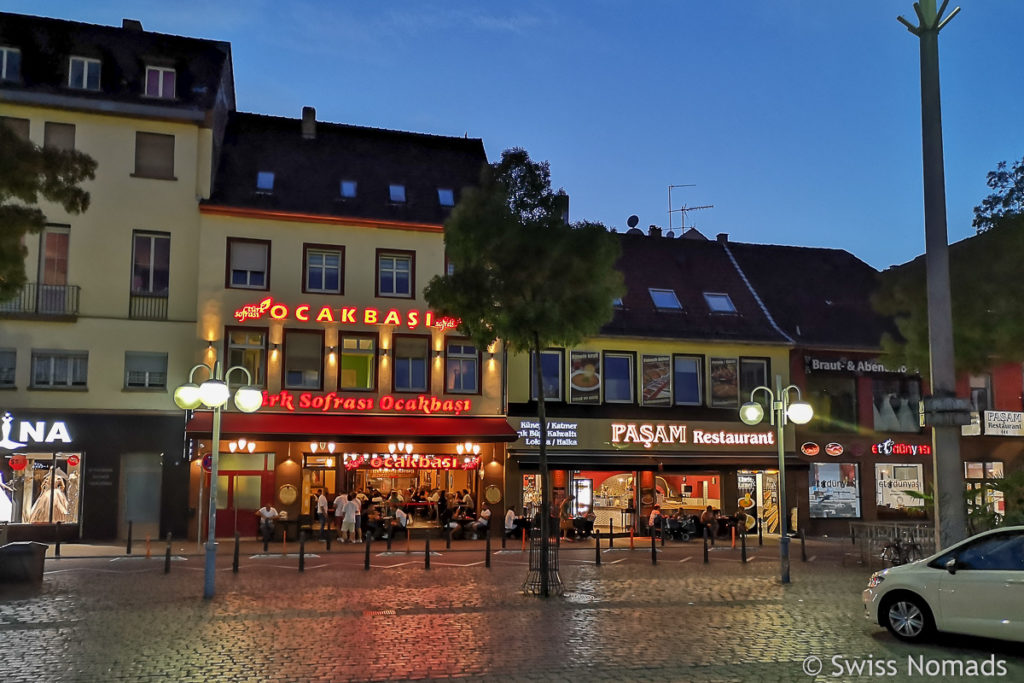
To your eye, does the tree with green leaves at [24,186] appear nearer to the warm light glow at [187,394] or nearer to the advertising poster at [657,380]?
the warm light glow at [187,394]

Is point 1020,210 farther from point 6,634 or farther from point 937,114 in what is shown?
point 6,634

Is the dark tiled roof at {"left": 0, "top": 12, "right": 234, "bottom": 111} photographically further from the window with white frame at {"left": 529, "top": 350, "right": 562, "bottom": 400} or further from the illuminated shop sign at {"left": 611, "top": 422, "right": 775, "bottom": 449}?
the illuminated shop sign at {"left": 611, "top": 422, "right": 775, "bottom": 449}

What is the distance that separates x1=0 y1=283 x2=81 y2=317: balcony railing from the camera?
26.4m

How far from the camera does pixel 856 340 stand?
109 feet

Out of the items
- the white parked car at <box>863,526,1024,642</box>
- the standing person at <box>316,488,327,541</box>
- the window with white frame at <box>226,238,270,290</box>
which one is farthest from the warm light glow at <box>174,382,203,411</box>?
the window with white frame at <box>226,238,270,290</box>

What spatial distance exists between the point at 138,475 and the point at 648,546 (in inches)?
576

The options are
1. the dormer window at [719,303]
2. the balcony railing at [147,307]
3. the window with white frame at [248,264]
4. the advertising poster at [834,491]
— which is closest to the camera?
the balcony railing at [147,307]

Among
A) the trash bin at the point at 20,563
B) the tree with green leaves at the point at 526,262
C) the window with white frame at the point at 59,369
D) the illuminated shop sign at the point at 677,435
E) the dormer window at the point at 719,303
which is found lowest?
the trash bin at the point at 20,563

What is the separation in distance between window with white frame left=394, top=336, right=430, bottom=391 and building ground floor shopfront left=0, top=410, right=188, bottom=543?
650 centimetres

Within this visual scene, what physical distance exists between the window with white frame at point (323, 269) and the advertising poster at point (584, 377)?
7.76 metres

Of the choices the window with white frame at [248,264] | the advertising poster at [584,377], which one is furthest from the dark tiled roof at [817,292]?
the window with white frame at [248,264]

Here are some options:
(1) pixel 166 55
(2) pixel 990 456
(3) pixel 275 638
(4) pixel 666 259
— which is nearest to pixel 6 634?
(3) pixel 275 638

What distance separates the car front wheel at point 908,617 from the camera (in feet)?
35.9

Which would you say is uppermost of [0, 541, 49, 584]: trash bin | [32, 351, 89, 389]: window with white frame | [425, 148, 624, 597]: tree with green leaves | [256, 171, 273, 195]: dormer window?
[256, 171, 273, 195]: dormer window
